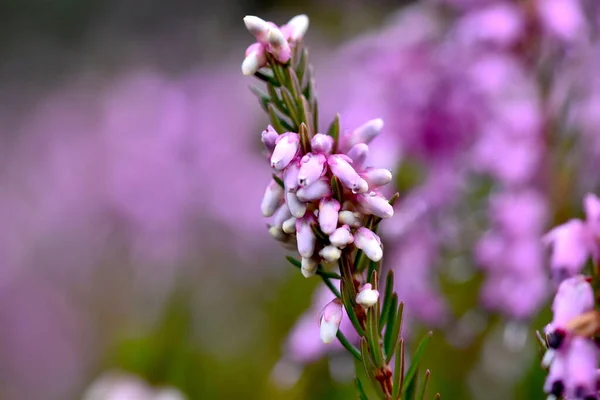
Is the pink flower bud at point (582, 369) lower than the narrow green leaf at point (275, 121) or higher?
lower

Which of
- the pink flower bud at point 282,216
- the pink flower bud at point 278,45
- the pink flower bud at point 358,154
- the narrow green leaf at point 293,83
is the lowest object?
the pink flower bud at point 282,216

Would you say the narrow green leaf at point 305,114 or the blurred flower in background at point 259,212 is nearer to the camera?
the narrow green leaf at point 305,114

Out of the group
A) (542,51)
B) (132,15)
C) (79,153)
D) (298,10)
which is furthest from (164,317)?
(132,15)

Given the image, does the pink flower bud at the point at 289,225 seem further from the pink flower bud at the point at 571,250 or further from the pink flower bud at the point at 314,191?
the pink flower bud at the point at 571,250

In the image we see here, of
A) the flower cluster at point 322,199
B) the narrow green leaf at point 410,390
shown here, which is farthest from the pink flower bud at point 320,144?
the narrow green leaf at point 410,390

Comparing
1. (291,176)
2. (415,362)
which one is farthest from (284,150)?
(415,362)

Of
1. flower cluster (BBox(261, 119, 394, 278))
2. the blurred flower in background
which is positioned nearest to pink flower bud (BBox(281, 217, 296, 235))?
flower cluster (BBox(261, 119, 394, 278))

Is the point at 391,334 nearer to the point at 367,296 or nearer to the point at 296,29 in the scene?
the point at 367,296
